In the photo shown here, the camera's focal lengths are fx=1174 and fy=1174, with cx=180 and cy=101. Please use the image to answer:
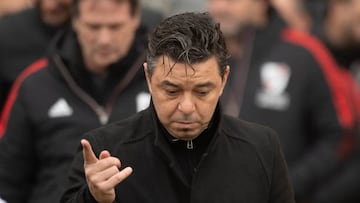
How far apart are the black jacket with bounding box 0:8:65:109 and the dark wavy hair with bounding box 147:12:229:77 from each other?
8.22 feet

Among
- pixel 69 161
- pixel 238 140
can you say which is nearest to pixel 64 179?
pixel 69 161

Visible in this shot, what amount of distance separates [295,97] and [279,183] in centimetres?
267

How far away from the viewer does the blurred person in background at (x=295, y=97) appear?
711cm

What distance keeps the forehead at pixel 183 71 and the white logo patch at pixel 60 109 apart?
145cm

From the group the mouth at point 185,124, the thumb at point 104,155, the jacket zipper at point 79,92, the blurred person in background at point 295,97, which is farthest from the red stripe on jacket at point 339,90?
the thumb at point 104,155

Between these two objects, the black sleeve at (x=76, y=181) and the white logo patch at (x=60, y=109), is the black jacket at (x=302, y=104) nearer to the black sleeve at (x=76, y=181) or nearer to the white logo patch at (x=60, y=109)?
the white logo patch at (x=60, y=109)

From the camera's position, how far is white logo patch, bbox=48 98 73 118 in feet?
18.7

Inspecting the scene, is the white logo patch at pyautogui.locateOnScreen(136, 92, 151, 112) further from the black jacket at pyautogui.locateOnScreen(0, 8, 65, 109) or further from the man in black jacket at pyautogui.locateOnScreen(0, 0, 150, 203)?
the black jacket at pyautogui.locateOnScreen(0, 8, 65, 109)

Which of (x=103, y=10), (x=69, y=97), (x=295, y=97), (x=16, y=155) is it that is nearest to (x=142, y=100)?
(x=69, y=97)

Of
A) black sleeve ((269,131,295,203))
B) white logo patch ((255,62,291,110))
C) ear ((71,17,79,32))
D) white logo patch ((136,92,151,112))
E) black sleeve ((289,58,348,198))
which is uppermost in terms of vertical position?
black sleeve ((269,131,295,203))

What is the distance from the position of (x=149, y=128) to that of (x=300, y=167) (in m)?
2.80

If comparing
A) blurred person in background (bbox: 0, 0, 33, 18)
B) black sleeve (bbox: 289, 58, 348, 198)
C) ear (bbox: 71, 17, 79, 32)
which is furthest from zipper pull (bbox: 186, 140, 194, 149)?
blurred person in background (bbox: 0, 0, 33, 18)

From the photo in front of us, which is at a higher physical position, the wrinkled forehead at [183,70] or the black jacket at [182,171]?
the wrinkled forehead at [183,70]

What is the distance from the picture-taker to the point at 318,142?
723 cm
